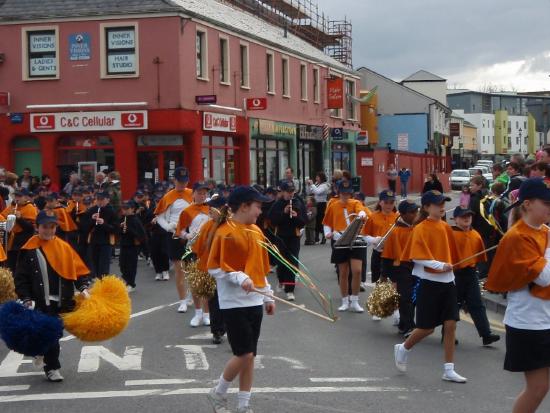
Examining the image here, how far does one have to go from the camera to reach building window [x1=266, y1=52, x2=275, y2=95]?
36.2 metres

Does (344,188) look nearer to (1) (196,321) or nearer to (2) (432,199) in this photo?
(1) (196,321)

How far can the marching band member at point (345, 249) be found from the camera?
12648 mm

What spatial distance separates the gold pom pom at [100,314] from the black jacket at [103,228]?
6227 mm

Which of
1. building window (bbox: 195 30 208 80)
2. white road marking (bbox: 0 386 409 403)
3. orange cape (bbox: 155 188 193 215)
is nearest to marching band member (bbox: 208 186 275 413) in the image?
white road marking (bbox: 0 386 409 403)

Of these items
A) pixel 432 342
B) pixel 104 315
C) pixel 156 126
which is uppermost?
pixel 156 126

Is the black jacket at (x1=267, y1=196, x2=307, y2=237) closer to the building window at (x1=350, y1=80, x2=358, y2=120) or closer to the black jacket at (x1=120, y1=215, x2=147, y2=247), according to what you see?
the black jacket at (x1=120, y1=215, x2=147, y2=247)

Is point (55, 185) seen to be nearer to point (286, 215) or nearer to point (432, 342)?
point (286, 215)

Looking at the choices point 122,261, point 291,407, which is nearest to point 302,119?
point 122,261

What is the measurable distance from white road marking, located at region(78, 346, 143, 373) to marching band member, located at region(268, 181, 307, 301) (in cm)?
482

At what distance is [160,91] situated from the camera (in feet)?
94.2

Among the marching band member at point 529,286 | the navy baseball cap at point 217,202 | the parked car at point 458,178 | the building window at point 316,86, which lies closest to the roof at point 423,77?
the parked car at point 458,178

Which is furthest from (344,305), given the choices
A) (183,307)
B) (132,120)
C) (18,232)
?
(132,120)

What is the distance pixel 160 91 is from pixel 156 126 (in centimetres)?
114

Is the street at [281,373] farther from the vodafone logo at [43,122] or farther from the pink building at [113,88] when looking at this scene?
the vodafone logo at [43,122]
